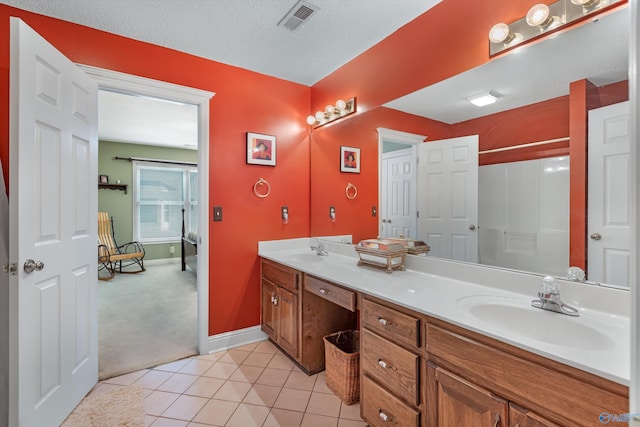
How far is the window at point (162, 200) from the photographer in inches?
233

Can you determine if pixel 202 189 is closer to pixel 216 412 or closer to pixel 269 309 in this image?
pixel 269 309

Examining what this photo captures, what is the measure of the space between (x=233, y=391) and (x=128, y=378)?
31.6 inches

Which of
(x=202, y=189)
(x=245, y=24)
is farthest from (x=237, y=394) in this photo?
(x=245, y=24)

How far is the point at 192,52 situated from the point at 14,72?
1.27 metres

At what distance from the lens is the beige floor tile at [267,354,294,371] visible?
2246mm

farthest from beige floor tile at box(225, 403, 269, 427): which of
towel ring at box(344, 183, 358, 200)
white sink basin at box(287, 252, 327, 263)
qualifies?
towel ring at box(344, 183, 358, 200)

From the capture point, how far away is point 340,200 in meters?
2.69

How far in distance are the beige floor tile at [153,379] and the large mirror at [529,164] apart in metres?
1.99

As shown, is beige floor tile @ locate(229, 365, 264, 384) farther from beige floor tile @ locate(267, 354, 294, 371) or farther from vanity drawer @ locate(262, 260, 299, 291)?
vanity drawer @ locate(262, 260, 299, 291)

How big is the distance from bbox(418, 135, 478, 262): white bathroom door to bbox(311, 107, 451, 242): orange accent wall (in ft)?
0.44

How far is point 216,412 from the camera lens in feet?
5.80

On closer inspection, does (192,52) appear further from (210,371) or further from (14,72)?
(210,371)

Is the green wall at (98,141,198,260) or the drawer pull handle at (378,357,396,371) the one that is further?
the green wall at (98,141,198,260)

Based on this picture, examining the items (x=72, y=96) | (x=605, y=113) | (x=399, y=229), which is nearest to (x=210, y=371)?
(x=399, y=229)
